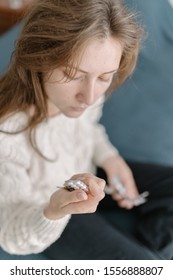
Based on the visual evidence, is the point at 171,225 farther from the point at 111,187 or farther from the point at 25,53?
the point at 25,53

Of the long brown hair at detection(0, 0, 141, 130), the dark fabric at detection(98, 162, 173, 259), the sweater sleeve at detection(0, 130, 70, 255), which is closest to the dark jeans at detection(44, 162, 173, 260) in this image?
the dark fabric at detection(98, 162, 173, 259)

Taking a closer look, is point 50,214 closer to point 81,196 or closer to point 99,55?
point 81,196

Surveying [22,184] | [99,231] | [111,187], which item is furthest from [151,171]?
[22,184]

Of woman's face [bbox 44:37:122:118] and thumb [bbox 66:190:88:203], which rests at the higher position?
woman's face [bbox 44:37:122:118]

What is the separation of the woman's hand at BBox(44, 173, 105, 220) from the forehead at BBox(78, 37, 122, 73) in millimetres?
198

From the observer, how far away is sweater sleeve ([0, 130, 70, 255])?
84 cm

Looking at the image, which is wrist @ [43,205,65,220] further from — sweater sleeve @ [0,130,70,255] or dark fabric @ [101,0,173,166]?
dark fabric @ [101,0,173,166]

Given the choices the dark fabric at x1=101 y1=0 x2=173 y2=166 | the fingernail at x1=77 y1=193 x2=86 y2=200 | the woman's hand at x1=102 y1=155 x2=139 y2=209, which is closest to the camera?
the fingernail at x1=77 y1=193 x2=86 y2=200

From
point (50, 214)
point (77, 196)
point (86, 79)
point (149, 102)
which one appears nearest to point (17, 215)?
point (50, 214)

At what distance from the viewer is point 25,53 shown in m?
0.79

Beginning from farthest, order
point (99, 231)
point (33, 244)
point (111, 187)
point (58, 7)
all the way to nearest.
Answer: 1. point (111, 187)
2. point (99, 231)
3. point (33, 244)
4. point (58, 7)

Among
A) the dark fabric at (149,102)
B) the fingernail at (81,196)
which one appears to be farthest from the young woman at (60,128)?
the dark fabric at (149,102)

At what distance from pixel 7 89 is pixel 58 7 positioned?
212 mm

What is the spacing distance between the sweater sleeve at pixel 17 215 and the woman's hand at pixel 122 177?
0.81 feet
